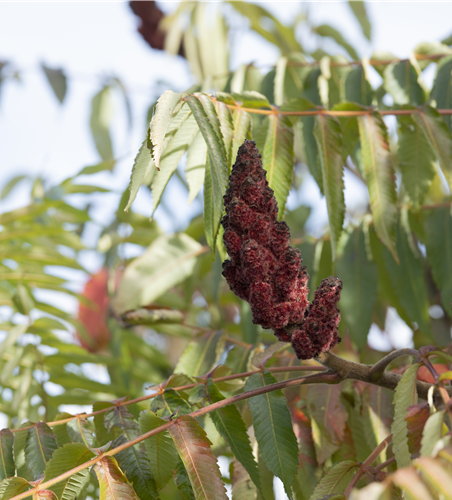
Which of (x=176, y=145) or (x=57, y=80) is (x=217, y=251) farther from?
(x=57, y=80)

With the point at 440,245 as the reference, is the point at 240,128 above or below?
above

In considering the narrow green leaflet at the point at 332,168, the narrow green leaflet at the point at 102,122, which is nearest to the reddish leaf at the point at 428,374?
the narrow green leaflet at the point at 332,168

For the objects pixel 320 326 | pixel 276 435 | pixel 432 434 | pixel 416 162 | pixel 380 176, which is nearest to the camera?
pixel 432 434

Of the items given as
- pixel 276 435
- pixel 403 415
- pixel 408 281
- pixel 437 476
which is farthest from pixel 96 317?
pixel 437 476

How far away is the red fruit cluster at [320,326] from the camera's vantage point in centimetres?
85

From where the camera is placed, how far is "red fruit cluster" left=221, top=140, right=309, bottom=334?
847 mm

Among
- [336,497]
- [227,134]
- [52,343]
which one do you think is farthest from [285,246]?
[52,343]

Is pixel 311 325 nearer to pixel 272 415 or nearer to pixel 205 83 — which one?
pixel 272 415

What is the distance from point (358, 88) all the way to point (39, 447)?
4.79 ft

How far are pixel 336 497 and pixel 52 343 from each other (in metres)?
1.57

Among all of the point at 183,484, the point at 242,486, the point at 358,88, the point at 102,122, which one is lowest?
the point at 242,486

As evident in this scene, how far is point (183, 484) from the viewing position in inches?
36.1

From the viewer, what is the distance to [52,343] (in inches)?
81.0

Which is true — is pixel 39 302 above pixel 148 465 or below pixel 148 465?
above
